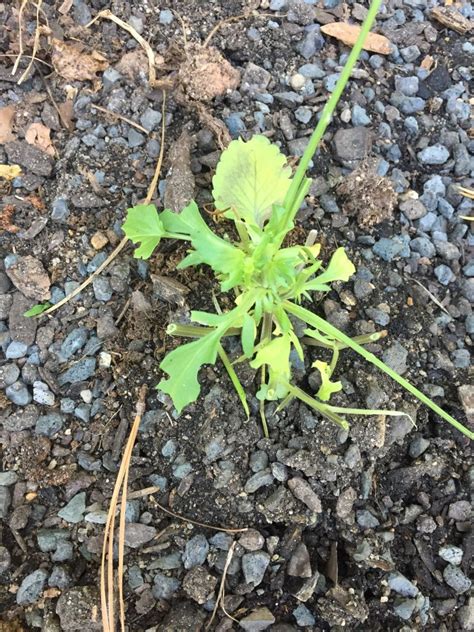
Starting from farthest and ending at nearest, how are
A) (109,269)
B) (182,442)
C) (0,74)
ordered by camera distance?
1. (0,74)
2. (109,269)
3. (182,442)

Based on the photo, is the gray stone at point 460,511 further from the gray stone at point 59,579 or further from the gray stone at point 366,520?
the gray stone at point 59,579

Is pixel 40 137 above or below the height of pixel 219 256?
below

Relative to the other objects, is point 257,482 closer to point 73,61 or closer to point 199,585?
point 199,585

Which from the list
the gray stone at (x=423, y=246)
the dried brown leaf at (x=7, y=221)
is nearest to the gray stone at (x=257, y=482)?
the gray stone at (x=423, y=246)

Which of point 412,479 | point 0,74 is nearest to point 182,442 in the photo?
point 412,479

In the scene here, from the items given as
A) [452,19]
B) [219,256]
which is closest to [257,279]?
[219,256]

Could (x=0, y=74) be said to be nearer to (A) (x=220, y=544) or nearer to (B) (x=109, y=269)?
(B) (x=109, y=269)
